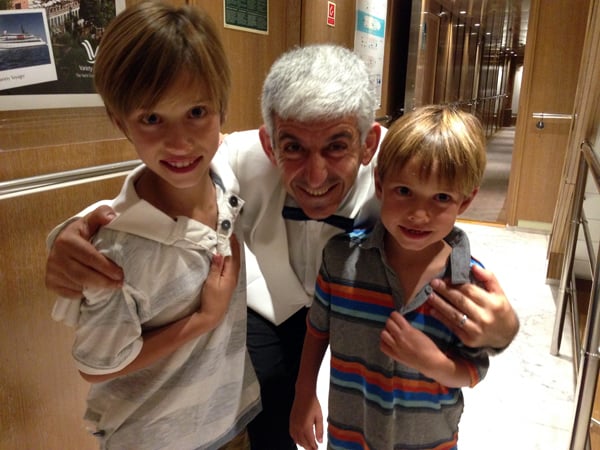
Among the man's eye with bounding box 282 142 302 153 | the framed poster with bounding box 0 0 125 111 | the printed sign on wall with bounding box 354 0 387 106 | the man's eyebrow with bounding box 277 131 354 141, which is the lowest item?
the man's eye with bounding box 282 142 302 153

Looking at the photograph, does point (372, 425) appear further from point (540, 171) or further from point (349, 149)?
point (540, 171)

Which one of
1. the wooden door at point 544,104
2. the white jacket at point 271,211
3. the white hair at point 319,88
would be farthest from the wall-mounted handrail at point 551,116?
the white hair at point 319,88

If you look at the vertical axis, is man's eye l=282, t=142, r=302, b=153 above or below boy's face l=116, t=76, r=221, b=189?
below

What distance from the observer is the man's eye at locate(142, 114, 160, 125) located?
0.79 meters

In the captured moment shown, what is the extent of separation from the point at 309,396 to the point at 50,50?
1166mm

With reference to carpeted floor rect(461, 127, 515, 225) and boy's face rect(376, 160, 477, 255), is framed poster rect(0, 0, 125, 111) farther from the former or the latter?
carpeted floor rect(461, 127, 515, 225)

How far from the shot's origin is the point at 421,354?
87 cm

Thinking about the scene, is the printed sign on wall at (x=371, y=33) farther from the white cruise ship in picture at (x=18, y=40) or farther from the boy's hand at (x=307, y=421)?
the boy's hand at (x=307, y=421)

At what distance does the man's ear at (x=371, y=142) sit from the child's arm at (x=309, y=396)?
1.26 ft

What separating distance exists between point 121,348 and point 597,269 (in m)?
1.28

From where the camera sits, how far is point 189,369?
3.08ft

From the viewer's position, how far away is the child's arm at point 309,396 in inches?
41.6

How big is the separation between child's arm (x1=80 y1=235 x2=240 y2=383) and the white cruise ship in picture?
0.87 metres

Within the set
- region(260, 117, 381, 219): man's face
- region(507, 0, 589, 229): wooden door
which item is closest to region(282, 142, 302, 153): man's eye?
region(260, 117, 381, 219): man's face
